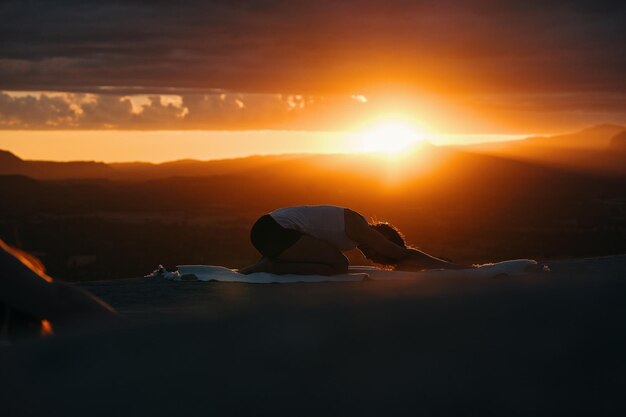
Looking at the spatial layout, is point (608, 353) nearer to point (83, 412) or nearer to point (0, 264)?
point (83, 412)

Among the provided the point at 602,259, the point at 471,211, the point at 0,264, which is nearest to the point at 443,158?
the point at 471,211

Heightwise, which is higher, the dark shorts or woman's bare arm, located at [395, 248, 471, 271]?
the dark shorts

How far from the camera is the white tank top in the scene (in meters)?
8.26

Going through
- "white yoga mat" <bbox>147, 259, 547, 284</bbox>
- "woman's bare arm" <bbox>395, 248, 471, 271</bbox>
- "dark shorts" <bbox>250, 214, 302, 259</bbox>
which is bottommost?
"white yoga mat" <bbox>147, 259, 547, 284</bbox>

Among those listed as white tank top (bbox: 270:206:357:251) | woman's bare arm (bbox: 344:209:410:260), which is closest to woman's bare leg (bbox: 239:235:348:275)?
white tank top (bbox: 270:206:357:251)

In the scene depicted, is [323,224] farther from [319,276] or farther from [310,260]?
[319,276]

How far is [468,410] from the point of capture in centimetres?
137

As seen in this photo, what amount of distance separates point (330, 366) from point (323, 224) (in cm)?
689

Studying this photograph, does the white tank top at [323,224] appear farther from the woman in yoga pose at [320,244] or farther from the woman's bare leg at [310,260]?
the woman's bare leg at [310,260]

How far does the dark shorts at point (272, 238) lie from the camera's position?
8.05m

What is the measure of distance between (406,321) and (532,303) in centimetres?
29

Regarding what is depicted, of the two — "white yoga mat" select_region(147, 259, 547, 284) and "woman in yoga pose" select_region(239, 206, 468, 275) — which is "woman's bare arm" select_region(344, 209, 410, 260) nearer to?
"woman in yoga pose" select_region(239, 206, 468, 275)

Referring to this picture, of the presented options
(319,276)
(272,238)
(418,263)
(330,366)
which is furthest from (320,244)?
(330,366)

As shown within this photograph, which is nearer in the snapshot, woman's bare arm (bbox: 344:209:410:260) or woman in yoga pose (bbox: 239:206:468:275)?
woman in yoga pose (bbox: 239:206:468:275)
